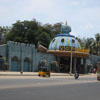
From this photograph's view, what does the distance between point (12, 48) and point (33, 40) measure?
28.6 m

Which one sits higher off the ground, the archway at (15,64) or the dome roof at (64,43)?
the dome roof at (64,43)

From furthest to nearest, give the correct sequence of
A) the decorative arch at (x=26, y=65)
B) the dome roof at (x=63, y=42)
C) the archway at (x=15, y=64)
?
the dome roof at (x=63, y=42), the decorative arch at (x=26, y=65), the archway at (x=15, y=64)

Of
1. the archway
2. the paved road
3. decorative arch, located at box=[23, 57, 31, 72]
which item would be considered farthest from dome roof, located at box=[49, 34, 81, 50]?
the paved road

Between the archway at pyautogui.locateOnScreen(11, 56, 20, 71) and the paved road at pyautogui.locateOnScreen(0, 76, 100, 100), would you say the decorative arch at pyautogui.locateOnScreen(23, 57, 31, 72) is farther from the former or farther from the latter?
the paved road at pyautogui.locateOnScreen(0, 76, 100, 100)

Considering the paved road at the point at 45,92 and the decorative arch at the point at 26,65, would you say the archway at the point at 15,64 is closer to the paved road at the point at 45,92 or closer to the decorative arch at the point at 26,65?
the decorative arch at the point at 26,65

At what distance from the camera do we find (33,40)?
75250mm

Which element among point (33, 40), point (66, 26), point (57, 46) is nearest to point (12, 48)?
point (57, 46)

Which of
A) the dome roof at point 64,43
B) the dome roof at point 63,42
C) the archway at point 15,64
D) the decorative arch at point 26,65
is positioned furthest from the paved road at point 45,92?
the dome roof at point 63,42

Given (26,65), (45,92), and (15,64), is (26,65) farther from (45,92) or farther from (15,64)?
(45,92)

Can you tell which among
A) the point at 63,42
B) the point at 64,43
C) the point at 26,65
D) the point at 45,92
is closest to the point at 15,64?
the point at 26,65

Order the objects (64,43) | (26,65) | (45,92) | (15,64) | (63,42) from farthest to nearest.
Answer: (63,42), (64,43), (26,65), (15,64), (45,92)

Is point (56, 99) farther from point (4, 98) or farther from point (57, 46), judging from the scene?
point (57, 46)

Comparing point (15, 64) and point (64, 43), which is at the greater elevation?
point (64, 43)

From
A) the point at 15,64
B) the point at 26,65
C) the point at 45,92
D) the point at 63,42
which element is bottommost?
the point at 45,92
